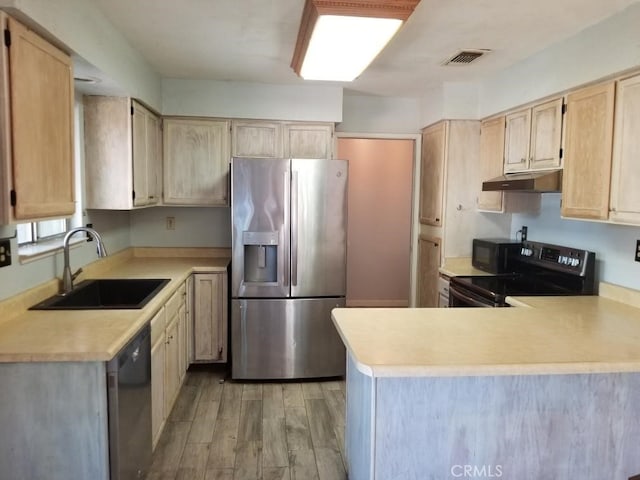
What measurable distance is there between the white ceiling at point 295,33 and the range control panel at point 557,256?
1302mm

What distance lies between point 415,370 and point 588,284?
1821 millimetres

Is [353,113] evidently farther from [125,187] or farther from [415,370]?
[415,370]

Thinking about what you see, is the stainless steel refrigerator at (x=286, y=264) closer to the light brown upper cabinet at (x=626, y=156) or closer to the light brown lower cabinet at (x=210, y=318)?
the light brown lower cabinet at (x=210, y=318)

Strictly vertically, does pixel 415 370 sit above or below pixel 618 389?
above

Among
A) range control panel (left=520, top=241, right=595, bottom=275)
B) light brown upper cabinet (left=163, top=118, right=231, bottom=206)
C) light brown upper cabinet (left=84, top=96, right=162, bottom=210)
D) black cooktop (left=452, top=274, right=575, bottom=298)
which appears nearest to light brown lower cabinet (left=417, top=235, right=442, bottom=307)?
black cooktop (left=452, top=274, right=575, bottom=298)

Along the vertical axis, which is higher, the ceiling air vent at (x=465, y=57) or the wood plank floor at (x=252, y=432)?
the ceiling air vent at (x=465, y=57)

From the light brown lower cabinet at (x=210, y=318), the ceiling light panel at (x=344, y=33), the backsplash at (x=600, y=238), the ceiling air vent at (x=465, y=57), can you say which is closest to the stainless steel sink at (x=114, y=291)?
the light brown lower cabinet at (x=210, y=318)

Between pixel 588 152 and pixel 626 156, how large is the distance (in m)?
0.27

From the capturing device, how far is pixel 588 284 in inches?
110

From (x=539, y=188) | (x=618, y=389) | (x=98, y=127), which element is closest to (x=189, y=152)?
(x=98, y=127)

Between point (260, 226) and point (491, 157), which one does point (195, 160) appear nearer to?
point (260, 226)

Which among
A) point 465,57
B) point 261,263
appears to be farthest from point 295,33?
point 261,263

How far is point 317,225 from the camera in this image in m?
3.52

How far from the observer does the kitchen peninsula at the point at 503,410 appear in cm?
167
